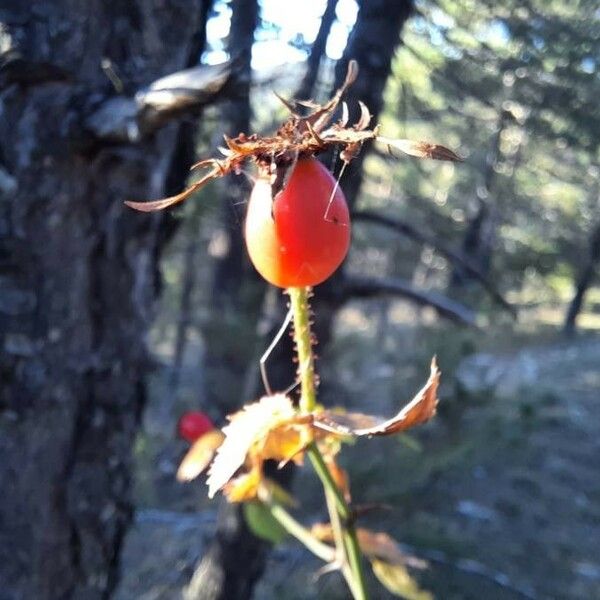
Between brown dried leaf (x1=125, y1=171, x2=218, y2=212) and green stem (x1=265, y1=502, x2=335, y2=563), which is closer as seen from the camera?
brown dried leaf (x1=125, y1=171, x2=218, y2=212)

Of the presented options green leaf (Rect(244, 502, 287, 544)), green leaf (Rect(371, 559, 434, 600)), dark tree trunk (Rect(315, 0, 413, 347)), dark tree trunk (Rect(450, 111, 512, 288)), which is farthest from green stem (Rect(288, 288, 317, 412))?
dark tree trunk (Rect(450, 111, 512, 288))

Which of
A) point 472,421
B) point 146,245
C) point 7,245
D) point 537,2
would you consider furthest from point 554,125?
point 7,245

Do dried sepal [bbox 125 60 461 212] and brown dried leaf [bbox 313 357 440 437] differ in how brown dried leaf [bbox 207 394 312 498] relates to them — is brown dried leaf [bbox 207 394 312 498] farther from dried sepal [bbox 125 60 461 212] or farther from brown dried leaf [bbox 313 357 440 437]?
dried sepal [bbox 125 60 461 212]

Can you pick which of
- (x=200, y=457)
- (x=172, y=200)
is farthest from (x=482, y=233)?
(x=172, y=200)

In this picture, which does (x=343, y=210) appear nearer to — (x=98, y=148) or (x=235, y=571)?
(x=98, y=148)

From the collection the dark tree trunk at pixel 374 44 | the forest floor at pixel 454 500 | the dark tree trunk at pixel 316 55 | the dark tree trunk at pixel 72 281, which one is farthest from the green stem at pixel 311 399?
the dark tree trunk at pixel 374 44

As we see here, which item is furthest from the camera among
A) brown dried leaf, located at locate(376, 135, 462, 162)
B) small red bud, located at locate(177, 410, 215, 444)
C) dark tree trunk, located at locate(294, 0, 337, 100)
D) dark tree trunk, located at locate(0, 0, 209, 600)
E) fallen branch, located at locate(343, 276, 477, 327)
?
fallen branch, located at locate(343, 276, 477, 327)

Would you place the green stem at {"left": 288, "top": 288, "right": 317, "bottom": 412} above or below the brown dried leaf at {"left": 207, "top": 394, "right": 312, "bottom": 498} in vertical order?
above
